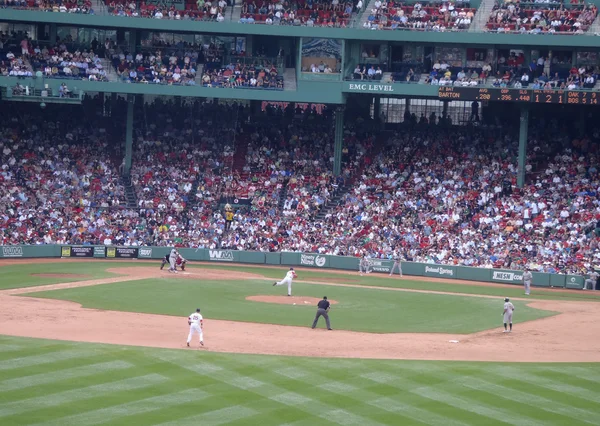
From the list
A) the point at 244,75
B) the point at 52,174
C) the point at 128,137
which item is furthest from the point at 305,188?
the point at 52,174

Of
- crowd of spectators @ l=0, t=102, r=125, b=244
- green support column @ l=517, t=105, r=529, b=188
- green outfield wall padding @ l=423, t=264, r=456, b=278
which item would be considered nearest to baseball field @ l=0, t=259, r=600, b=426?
green outfield wall padding @ l=423, t=264, r=456, b=278

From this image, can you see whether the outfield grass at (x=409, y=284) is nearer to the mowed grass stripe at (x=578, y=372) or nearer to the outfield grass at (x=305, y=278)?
the outfield grass at (x=305, y=278)

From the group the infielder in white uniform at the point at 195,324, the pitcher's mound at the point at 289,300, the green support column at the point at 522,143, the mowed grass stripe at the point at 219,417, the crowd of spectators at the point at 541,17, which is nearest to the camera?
the mowed grass stripe at the point at 219,417

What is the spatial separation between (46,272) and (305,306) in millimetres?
13781

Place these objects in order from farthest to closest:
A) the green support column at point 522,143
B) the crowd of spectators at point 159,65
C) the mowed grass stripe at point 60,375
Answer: the crowd of spectators at point 159,65 → the green support column at point 522,143 → the mowed grass stripe at point 60,375

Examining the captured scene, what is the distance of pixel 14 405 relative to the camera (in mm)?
20141

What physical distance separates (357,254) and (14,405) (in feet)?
102

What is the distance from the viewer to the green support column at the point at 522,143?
51031 mm

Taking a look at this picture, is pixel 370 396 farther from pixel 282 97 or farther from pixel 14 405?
pixel 282 97

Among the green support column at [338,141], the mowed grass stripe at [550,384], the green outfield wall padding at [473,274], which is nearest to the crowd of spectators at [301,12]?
the green support column at [338,141]

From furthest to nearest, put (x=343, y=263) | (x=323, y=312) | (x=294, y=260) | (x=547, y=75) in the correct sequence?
(x=547, y=75) → (x=294, y=260) → (x=343, y=263) → (x=323, y=312)

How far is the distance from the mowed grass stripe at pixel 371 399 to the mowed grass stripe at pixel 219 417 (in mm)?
2831

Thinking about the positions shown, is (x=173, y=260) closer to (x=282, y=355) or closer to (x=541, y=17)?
(x=282, y=355)

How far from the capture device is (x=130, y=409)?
20.2m
